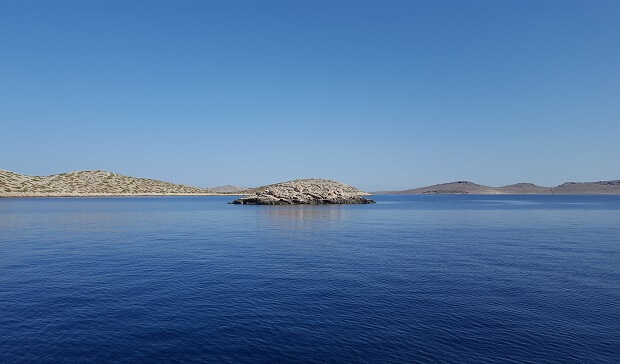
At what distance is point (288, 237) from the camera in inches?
2272

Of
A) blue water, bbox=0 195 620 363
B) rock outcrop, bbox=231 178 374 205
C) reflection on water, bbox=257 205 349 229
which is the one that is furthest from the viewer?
rock outcrop, bbox=231 178 374 205

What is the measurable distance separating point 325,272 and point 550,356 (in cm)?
1869

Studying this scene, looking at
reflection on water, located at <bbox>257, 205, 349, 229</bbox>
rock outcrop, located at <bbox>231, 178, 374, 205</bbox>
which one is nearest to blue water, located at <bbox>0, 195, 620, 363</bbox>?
reflection on water, located at <bbox>257, 205, 349, 229</bbox>

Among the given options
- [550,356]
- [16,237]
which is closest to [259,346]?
[550,356]

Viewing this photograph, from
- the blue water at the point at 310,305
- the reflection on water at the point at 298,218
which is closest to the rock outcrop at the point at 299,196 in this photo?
the reflection on water at the point at 298,218

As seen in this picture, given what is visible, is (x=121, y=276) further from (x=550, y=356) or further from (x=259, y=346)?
(x=550, y=356)

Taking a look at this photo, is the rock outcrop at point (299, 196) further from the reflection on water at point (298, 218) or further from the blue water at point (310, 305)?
the blue water at point (310, 305)

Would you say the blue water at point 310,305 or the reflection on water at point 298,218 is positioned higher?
the reflection on water at point 298,218

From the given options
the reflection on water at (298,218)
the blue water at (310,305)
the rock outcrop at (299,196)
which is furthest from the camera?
the rock outcrop at (299,196)

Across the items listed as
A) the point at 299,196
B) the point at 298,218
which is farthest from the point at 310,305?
the point at 299,196

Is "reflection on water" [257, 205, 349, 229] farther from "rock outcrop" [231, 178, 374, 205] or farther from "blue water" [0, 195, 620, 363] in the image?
"rock outcrop" [231, 178, 374, 205]

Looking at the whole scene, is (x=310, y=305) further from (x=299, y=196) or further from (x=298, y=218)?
(x=299, y=196)

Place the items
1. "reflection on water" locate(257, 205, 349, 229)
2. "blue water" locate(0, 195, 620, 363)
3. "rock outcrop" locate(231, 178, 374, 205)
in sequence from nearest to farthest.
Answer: "blue water" locate(0, 195, 620, 363)
"reflection on water" locate(257, 205, 349, 229)
"rock outcrop" locate(231, 178, 374, 205)

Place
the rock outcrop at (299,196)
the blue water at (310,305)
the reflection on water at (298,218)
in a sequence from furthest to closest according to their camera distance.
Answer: the rock outcrop at (299,196) → the reflection on water at (298,218) → the blue water at (310,305)
